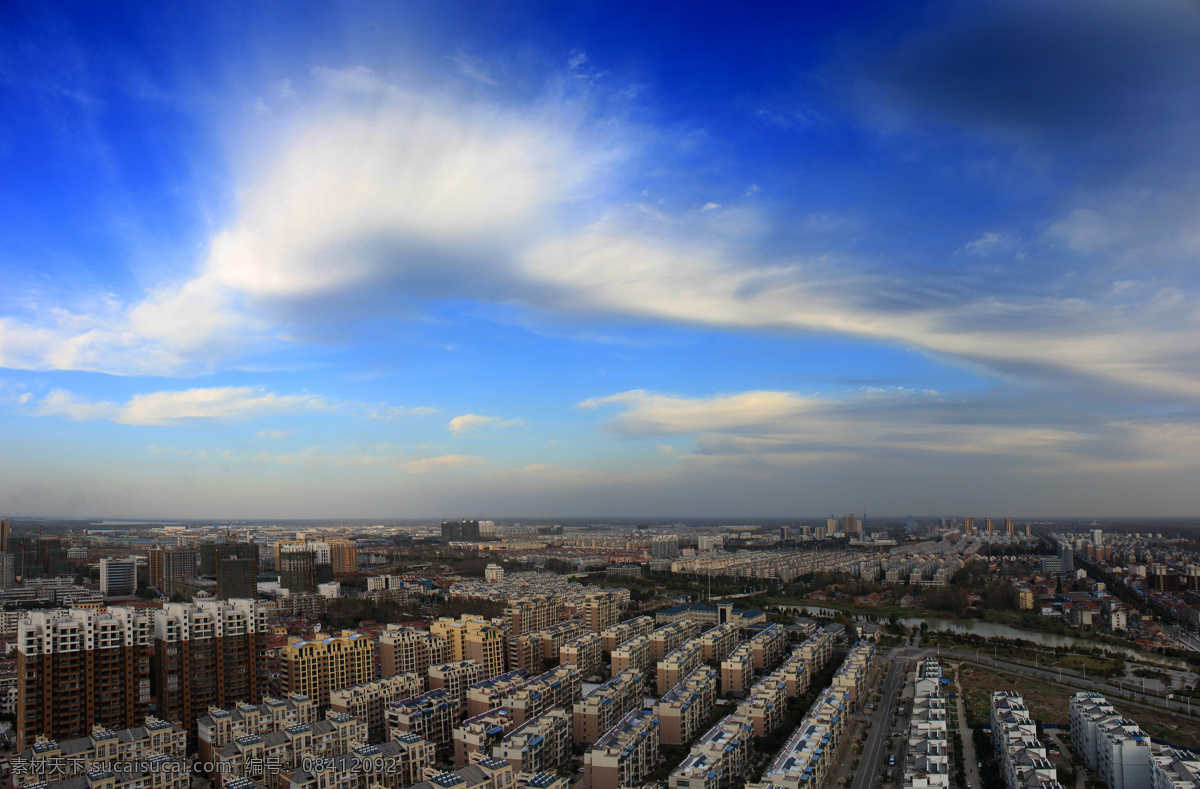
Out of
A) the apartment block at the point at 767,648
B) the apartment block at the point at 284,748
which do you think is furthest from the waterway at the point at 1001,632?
the apartment block at the point at 284,748

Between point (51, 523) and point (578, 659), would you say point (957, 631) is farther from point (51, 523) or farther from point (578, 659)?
point (51, 523)

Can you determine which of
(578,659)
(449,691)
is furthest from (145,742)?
(578,659)

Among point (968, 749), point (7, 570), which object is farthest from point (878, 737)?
point (7, 570)

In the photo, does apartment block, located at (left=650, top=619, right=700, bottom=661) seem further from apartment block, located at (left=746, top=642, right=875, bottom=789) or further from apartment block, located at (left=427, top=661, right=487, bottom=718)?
apartment block, located at (left=427, top=661, right=487, bottom=718)

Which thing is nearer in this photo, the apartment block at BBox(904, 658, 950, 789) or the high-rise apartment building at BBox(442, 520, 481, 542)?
the apartment block at BBox(904, 658, 950, 789)

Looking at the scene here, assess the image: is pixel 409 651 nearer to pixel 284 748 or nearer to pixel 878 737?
pixel 284 748

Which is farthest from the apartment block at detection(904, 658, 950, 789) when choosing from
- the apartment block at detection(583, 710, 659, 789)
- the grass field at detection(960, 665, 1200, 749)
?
the apartment block at detection(583, 710, 659, 789)
